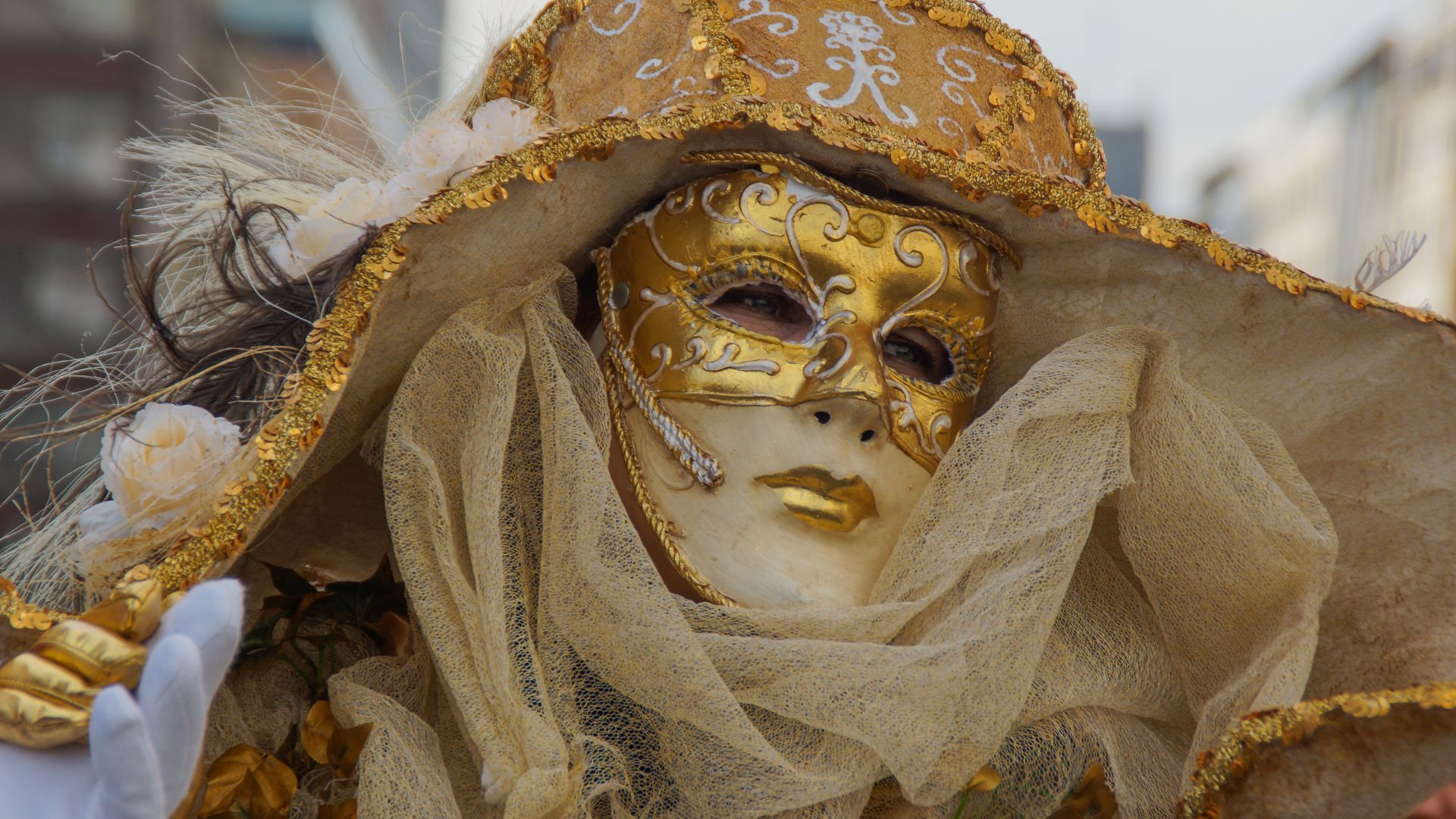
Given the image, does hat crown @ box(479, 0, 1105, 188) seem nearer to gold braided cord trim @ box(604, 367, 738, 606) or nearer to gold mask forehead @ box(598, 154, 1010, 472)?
gold mask forehead @ box(598, 154, 1010, 472)

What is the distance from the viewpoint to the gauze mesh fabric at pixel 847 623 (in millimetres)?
1635

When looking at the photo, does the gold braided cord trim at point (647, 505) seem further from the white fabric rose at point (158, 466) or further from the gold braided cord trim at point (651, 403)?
the white fabric rose at point (158, 466)

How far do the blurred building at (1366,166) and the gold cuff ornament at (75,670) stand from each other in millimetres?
16480

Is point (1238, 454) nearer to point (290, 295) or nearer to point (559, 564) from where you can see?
point (559, 564)

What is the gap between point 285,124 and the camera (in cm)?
206

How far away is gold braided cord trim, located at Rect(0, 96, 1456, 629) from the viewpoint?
158 cm

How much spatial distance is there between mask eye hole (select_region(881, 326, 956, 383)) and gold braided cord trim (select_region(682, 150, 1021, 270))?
141mm

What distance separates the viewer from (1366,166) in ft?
85.8

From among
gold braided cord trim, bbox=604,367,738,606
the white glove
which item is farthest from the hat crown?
the white glove

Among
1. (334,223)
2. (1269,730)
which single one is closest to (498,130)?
(334,223)

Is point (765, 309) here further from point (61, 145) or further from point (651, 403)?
point (61, 145)

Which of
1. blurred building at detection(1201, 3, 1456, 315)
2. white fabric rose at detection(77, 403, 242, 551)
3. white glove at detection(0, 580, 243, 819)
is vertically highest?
blurred building at detection(1201, 3, 1456, 315)

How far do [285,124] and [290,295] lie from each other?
30 cm

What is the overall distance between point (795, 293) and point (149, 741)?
955 millimetres
